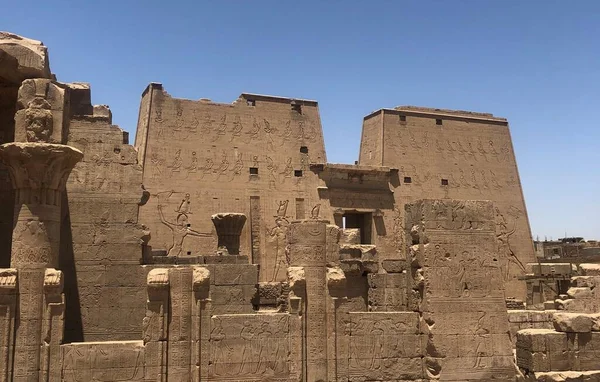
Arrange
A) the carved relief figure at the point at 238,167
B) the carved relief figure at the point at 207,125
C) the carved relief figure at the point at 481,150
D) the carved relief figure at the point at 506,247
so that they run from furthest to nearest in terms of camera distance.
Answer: the carved relief figure at the point at 481,150
the carved relief figure at the point at 506,247
the carved relief figure at the point at 238,167
the carved relief figure at the point at 207,125

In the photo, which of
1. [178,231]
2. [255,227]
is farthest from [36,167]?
[255,227]

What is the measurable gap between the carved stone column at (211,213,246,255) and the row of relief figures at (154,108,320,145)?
19.6 ft

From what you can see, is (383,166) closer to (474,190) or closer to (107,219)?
(474,190)

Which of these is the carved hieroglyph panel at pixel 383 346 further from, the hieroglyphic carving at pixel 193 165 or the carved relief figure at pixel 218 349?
the hieroglyphic carving at pixel 193 165

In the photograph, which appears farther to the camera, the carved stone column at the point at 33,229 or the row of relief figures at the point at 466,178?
the row of relief figures at the point at 466,178

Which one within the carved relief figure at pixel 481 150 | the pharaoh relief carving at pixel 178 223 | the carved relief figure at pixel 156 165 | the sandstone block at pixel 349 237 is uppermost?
the carved relief figure at pixel 481 150

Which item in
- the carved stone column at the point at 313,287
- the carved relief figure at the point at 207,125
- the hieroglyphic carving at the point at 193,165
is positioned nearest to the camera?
the carved stone column at the point at 313,287

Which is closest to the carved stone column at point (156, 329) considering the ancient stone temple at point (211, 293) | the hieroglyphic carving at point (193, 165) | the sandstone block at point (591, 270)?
the ancient stone temple at point (211, 293)

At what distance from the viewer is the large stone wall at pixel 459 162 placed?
20.9 metres

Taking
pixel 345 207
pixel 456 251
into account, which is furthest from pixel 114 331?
pixel 345 207

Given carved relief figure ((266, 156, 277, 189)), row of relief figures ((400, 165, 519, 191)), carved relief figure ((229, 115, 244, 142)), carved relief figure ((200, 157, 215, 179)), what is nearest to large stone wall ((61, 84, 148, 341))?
carved relief figure ((200, 157, 215, 179))

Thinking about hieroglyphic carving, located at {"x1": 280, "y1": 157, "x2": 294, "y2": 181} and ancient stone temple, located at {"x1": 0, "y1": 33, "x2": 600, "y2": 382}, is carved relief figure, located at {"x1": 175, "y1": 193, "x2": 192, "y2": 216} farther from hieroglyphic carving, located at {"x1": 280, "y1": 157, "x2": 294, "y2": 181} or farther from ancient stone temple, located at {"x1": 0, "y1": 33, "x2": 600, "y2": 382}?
ancient stone temple, located at {"x1": 0, "y1": 33, "x2": 600, "y2": 382}

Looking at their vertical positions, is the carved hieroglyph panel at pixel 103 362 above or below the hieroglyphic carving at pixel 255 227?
below

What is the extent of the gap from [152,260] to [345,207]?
32.0 feet
